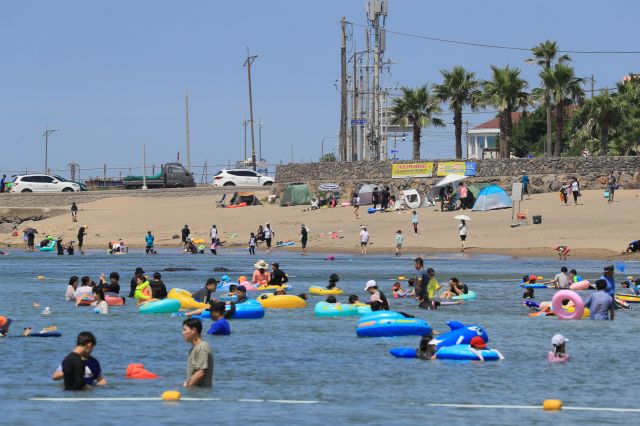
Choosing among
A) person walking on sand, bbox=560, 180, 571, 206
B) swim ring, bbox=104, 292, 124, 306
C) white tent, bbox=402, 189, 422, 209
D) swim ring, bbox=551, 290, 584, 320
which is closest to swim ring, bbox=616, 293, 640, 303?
swim ring, bbox=551, 290, 584, 320

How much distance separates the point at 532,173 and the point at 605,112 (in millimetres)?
7802

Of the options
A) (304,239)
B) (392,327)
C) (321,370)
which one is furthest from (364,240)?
(321,370)

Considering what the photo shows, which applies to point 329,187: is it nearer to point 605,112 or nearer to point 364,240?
point 605,112

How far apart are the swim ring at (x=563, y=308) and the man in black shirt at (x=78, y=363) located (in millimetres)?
14318

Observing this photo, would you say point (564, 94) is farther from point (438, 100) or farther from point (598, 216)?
point (598, 216)

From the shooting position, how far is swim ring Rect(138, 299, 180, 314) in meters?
32.9

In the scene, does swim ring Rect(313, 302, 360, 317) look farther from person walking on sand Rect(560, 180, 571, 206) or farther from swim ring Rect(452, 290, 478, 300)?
person walking on sand Rect(560, 180, 571, 206)

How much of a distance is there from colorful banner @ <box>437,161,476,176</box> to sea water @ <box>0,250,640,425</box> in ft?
105

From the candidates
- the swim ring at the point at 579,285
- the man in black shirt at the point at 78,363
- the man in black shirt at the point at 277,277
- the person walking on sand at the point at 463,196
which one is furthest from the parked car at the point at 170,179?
the man in black shirt at the point at 78,363

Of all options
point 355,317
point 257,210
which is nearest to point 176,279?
point 355,317

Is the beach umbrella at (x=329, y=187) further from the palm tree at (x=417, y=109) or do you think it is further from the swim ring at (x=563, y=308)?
the swim ring at (x=563, y=308)

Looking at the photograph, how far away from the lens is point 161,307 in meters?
33.0

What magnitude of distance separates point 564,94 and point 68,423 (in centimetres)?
6104

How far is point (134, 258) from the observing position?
59500 mm
